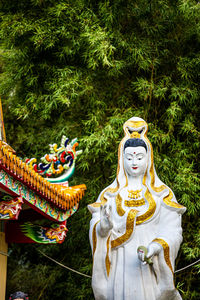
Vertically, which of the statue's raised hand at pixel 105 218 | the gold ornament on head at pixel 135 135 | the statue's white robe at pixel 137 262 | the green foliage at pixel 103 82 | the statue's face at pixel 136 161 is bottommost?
the statue's white robe at pixel 137 262

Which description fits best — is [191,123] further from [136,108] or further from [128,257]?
Result: [128,257]

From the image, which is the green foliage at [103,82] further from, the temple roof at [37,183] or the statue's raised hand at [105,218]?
the statue's raised hand at [105,218]

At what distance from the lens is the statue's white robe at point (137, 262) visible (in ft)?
15.8

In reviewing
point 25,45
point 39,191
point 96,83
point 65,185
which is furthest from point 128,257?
point 25,45

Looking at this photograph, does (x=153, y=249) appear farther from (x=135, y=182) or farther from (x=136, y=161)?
(x=136, y=161)

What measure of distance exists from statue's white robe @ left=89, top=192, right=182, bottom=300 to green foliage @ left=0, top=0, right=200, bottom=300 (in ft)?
7.89

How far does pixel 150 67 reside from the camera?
8281 millimetres

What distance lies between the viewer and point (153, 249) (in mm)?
4742

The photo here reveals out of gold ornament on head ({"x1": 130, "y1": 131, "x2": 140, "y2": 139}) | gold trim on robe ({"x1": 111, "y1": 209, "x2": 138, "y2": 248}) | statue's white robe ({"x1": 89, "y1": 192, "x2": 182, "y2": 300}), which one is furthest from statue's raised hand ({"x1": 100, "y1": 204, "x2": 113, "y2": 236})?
gold ornament on head ({"x1": 130, "y1": 131, "x2": 140, "y2": 139})

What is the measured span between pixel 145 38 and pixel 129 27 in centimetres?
36

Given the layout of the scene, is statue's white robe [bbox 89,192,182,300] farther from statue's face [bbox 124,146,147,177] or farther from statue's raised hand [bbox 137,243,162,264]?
statue's face [bbox 124,146,147,177]

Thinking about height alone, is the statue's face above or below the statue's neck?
above

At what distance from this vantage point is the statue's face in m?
5.32

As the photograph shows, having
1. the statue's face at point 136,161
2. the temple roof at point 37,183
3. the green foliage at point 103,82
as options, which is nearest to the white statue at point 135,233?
the statue's face at point 136,161
